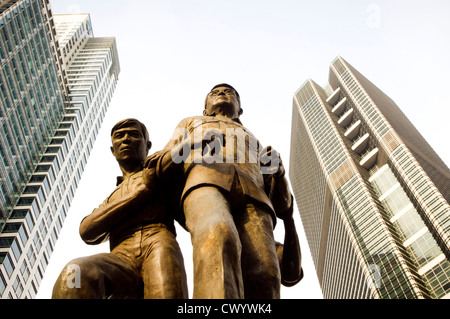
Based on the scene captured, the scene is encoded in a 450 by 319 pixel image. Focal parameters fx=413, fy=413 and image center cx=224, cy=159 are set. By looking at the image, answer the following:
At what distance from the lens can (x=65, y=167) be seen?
77.4 metres

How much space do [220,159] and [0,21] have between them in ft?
203

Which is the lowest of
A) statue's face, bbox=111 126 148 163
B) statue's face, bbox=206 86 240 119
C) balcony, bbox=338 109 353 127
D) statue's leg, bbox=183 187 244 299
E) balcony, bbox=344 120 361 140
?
statue's leg, bbox=183 187 244 299

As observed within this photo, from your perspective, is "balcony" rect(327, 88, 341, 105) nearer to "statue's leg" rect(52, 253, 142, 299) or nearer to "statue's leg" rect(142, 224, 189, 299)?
"statue's leg" rect(142, 224, 189, 299)

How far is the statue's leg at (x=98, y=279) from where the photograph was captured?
329cm

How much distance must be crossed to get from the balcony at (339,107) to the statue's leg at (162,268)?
345ft

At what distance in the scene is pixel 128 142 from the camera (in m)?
5.50

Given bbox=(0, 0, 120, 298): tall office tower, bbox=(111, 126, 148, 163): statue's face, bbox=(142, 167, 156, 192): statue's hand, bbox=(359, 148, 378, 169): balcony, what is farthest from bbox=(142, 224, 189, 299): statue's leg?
bbox=(359, 148, 378, 169): balcony

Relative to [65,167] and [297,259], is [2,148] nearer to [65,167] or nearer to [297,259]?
[65,167]

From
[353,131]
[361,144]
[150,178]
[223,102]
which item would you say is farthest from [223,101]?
[353,131]

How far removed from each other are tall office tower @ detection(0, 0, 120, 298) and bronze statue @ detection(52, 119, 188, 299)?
2245 inches

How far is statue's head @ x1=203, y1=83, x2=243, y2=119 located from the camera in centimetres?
609

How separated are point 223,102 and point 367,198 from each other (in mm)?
78544

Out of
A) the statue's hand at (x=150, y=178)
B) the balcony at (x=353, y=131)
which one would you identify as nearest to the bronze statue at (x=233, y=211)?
the statue's hand at (x=150, y=178)

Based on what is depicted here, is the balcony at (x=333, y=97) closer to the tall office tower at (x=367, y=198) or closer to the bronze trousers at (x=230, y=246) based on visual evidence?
the tall office tower at (x=367, y=198)
